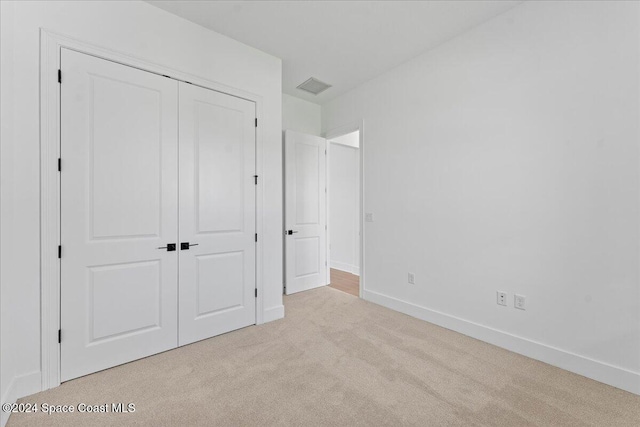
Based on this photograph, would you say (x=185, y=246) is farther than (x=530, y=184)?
Yes

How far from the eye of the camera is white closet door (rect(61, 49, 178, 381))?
78.2 inches

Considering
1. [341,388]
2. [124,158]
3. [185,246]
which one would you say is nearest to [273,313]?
[185,246]

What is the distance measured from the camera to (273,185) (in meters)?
3.12

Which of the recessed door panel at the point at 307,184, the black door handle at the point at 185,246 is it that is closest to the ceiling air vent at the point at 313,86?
the recessed door panel at the point at 307,184

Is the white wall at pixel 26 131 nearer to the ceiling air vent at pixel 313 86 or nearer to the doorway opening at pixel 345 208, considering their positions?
the ceiling air vent at pixel 313 86

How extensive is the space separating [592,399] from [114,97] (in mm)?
3990

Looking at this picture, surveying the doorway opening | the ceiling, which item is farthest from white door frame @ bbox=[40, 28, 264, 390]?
the doorway opening

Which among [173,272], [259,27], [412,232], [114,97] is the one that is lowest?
[173,272]

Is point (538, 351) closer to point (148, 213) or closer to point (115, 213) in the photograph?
point (148, 213)

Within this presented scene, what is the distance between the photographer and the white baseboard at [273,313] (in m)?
3.01

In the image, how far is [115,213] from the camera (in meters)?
2.15

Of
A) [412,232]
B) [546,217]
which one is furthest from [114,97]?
[546,217]

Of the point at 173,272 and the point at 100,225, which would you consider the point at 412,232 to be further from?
the point at 100,225

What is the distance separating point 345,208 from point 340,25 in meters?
3.47
